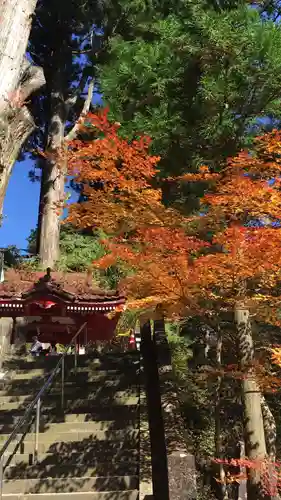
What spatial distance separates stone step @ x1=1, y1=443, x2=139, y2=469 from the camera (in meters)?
6.22

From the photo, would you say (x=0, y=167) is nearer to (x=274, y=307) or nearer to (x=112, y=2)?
(x=274, y=307)

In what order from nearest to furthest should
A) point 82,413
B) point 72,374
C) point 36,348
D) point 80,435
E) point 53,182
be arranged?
1. point 80,435
2. point 82,413
3. point 72,374
4. point 36,348
5. point 53,182

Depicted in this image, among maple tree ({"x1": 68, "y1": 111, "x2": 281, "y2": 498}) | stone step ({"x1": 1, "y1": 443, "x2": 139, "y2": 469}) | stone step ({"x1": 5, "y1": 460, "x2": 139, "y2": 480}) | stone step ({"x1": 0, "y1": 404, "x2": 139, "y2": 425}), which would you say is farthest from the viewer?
maple tree ({"x1": 68, "y1": 111, "x2": 281, "y2": 498})

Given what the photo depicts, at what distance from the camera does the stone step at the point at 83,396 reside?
8102mm

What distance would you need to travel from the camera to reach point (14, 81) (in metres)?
4.71

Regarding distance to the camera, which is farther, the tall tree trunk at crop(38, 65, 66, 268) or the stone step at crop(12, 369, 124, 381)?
the tall tree trunk at crop(38, 65, 66, 268)

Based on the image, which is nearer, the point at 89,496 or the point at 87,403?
the point at 89,496

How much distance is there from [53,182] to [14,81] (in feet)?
45.1

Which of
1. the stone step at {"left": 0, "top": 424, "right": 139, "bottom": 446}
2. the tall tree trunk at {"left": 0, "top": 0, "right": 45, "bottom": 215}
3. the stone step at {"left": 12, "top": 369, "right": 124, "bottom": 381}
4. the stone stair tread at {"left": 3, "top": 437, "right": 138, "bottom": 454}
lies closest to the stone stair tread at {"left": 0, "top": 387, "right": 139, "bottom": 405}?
the stone step at {"left": 12, "top": 369, "right": 124, "bottom": 381}

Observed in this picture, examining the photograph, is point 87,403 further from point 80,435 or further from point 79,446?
point 79,446

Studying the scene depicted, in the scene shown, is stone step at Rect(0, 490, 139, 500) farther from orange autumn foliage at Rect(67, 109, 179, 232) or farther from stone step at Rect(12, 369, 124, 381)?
orange autumn foliage at Rect(67, 109, 179, 232)

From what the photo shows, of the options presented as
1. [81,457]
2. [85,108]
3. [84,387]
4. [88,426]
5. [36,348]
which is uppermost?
[85,108]

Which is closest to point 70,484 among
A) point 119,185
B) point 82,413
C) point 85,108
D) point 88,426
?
point 88,426

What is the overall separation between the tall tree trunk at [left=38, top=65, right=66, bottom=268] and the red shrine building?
593cm
